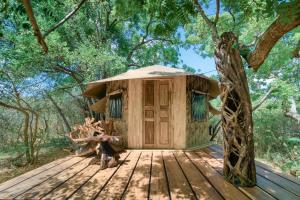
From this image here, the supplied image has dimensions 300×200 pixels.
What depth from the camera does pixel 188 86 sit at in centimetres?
721

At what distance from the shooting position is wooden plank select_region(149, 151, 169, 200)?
3072 mm

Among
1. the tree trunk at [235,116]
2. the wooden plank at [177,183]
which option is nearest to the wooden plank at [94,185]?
the wooden plank at [177,183]

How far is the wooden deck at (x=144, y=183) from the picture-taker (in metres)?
3.10

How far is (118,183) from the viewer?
364 cm

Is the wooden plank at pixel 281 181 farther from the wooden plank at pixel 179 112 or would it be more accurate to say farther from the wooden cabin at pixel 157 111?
the wooden cabin at pixel 157 111

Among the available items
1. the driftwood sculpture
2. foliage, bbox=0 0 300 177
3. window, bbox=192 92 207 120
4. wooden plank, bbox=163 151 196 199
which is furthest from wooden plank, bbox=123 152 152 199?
foliage, bbox=0 0 300 177

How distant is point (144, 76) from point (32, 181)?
3688 mm

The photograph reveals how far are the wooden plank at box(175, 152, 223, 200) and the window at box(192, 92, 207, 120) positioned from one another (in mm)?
2659

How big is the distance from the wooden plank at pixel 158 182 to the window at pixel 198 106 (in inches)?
107

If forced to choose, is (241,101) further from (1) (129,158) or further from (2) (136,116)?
(2) (136,116)

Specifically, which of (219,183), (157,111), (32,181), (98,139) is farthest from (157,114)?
(32,181)

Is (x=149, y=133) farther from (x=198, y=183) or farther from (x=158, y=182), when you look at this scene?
(x=198, y=183)

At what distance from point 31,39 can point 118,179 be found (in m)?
6.52

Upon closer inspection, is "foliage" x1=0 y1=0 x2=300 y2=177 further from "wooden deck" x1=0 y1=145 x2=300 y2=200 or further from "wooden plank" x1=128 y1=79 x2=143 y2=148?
"wooden deck" x1=0 y1=145 x2=300 y2=200
